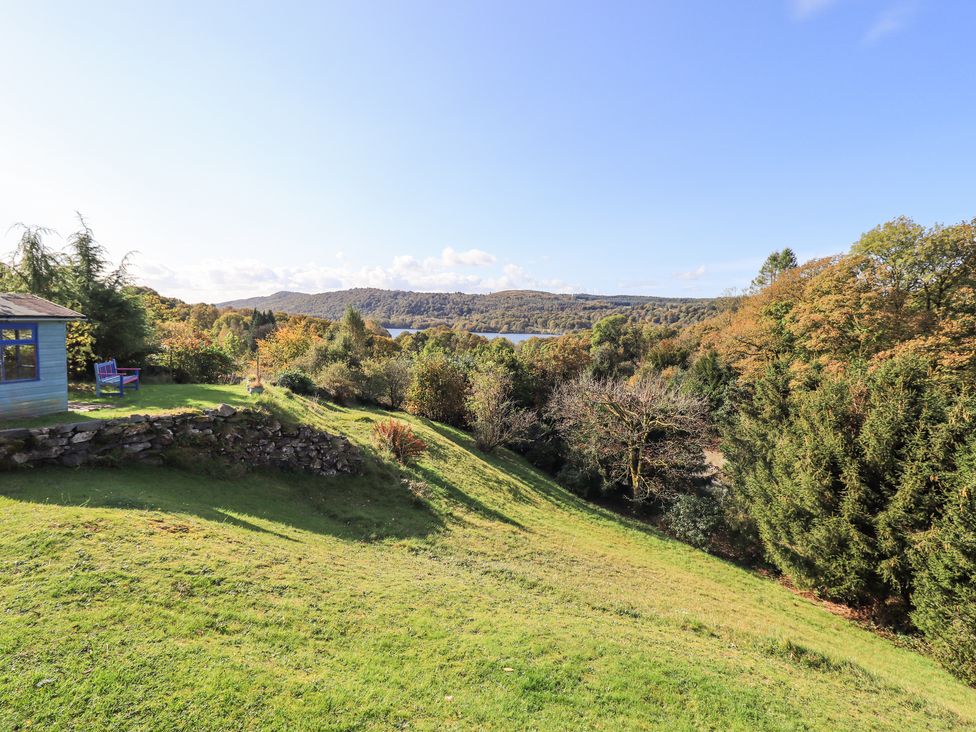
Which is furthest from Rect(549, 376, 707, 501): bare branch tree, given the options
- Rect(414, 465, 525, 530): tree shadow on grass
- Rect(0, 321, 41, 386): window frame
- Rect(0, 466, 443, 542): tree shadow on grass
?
Rect(0, 321, 41, 386): window frame

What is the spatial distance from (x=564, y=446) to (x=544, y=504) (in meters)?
8.83

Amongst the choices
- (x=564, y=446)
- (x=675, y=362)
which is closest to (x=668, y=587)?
(x=564, y=446)

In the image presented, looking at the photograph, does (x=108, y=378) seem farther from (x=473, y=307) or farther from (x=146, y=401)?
(x=473, y=307)

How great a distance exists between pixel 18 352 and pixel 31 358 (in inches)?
10.2

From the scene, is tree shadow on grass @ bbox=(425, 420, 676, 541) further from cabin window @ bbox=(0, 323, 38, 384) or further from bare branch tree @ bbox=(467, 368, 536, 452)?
cabin window @ bbox=(0, 323, 38, 384)

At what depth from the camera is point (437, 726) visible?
4426 mm

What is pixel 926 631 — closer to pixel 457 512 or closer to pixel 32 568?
pixel 457 512

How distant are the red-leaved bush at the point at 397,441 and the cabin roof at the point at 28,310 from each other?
913 cm

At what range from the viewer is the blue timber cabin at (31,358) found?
9734 millimetres

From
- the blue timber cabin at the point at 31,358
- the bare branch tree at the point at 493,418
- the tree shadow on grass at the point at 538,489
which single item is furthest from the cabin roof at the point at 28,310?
the bare branch tree at the point at 493,418

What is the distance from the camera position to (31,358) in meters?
10.2

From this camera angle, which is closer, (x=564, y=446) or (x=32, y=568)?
(x=32, y=568)

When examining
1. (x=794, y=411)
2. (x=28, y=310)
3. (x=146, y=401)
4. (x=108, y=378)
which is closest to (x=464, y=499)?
(x=146, y=401)

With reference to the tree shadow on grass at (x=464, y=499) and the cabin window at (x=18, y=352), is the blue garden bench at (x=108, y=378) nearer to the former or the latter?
the cabin window at (x=18, y=352)
